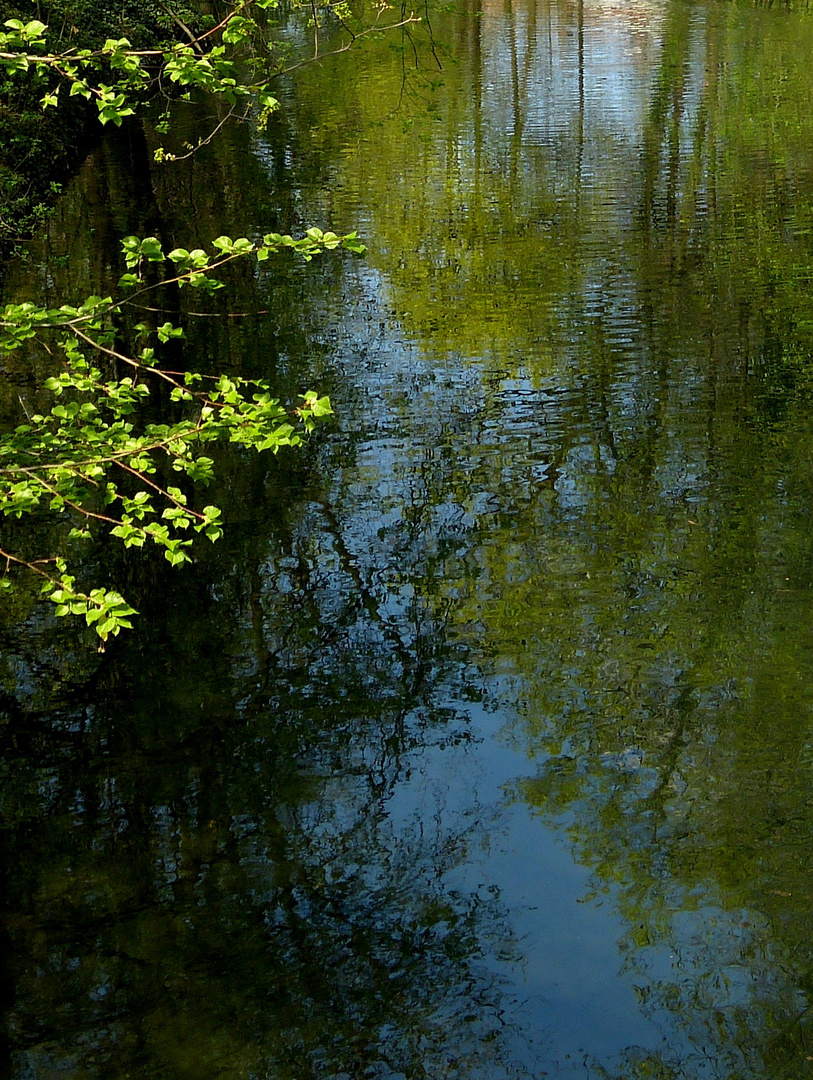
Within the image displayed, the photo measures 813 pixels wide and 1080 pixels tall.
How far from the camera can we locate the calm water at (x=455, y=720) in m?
4.52

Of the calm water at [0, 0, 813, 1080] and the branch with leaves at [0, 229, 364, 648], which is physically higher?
the branch with leaves at [0, 229, 364, 648]

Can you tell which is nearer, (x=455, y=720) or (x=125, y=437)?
(x=125, y=437)

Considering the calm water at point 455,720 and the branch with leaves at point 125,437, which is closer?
the branch with leaves at point 125,437

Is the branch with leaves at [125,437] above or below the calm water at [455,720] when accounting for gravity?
above

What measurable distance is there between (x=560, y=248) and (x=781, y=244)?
2413 mm

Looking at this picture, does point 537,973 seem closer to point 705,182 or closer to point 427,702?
point 427,702

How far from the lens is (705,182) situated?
1560cm

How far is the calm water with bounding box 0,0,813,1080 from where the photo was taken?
178 inches

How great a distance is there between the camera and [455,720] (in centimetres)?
606

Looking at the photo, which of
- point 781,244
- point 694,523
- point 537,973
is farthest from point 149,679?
point 781,244

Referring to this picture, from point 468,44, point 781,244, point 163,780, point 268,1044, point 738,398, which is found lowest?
point 268,1044

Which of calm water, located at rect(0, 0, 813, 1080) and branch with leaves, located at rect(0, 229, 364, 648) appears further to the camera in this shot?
calm water, located at rect(0, 0, 813, 1080)

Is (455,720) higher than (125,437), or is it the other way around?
(125,437)

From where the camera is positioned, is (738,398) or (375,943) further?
(738,398)
